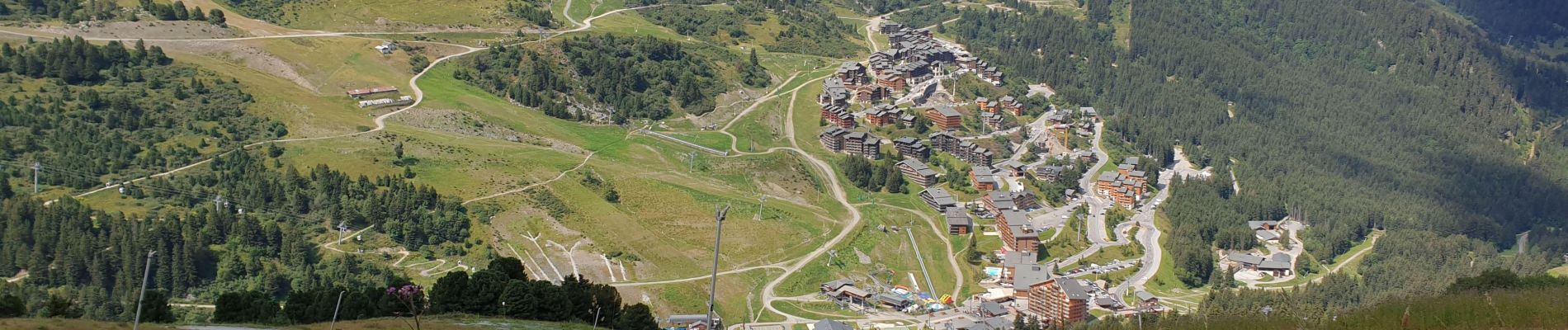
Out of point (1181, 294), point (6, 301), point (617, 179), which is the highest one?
point (6, 301)

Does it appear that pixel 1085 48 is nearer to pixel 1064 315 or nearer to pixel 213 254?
pixel 1064 315

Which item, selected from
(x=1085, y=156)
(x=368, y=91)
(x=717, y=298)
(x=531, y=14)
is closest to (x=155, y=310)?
(x=717, y=298)

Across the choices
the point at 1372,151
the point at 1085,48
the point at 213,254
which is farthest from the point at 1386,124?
the point at 213,254

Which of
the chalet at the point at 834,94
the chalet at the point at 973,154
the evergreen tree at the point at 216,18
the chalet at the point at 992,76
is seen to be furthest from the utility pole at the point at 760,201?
the chalet at the point at 992,76

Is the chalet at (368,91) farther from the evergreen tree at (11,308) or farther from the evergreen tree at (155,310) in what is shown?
the evergreen tree at (11,308)

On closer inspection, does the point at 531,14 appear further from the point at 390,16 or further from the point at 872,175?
the point at 872,175
